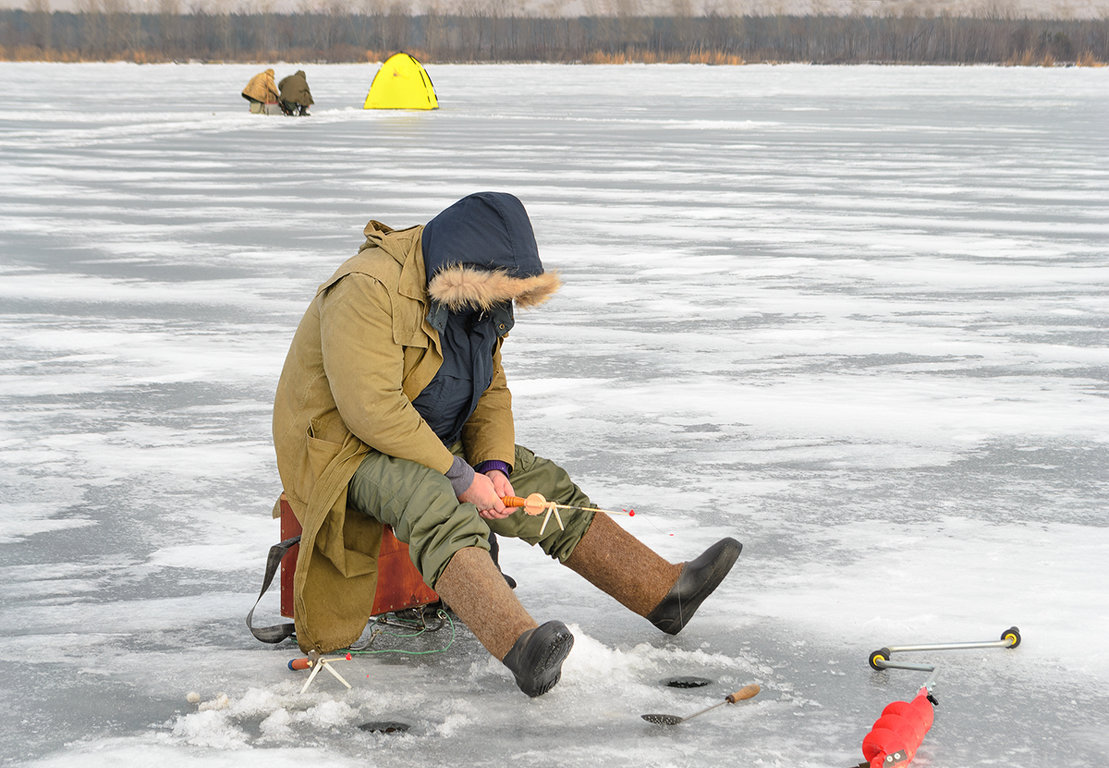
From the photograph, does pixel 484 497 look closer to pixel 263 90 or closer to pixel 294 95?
pixel 294 95

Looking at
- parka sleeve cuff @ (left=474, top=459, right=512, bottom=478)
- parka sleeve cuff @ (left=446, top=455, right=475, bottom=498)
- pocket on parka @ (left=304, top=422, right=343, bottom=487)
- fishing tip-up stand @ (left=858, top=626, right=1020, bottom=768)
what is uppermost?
pocket on parka @ (left=304, top=422, right=343, bottom=487)

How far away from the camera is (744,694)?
293cm

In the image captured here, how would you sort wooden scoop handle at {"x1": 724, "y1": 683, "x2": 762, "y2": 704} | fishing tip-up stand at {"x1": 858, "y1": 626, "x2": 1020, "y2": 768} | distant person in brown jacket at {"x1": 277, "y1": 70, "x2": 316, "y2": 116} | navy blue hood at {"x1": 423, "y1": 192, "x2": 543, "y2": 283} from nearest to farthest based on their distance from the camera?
fishing tip-up stand at {"x1": 858, "y1": 626, "x2": 1020, "y2": 768}
wooden scoop handle at {"x1": 724, "y1": 683, "x2": 762, "y2": 704}
navy blue hood at {"x1": 423, "y1": 192, "x2": 543, "y2": 283}
distant person in brown jacket at {"x1": 277, "y1": 70, "x2": 316, "y2": 116}

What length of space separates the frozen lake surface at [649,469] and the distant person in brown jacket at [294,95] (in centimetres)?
1177

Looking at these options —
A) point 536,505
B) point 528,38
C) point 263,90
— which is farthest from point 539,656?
point 528,38

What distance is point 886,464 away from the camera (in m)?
4.67

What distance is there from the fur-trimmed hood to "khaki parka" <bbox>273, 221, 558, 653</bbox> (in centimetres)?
1

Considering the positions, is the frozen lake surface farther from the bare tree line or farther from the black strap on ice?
the bare tree line

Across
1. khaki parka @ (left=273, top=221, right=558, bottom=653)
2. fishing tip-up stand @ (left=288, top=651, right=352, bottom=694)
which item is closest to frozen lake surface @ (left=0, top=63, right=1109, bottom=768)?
fishing tip-up stand @ (left=288, top=651, right=352, bottom=694)

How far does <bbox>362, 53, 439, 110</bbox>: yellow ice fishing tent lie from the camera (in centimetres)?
2770

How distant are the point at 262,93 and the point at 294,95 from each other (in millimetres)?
1086

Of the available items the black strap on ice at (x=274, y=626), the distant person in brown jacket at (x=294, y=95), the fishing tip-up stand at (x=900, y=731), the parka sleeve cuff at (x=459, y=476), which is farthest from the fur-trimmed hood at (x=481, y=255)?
the distant person in brown jacket at (x=294, y=95)

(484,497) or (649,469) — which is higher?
(484,497)

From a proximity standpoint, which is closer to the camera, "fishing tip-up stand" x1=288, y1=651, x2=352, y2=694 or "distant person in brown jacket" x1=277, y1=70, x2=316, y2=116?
"fishing tip-up stand" x1=288, y1=651, x2=352, y2=694
